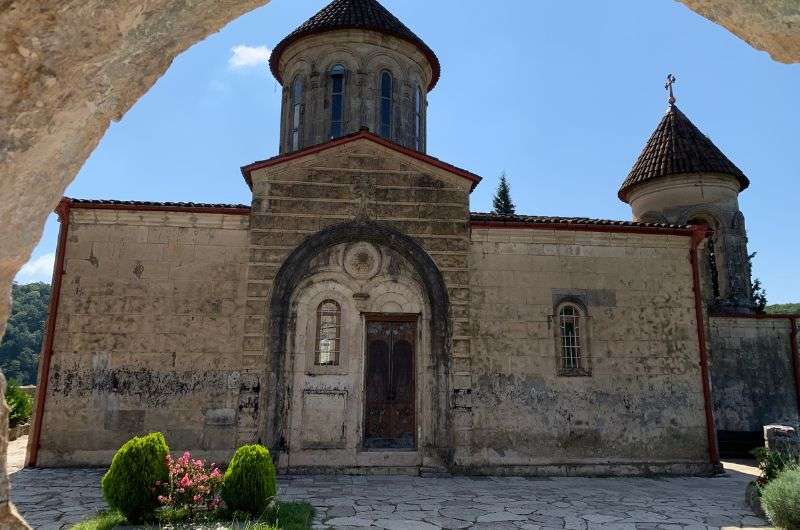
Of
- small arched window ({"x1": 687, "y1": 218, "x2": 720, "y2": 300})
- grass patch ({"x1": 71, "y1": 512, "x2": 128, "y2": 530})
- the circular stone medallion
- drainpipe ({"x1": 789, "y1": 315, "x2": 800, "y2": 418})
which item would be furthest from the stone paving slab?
small arched window ({"x1": 687, "y1": 218, "x2": 720, "y2": 300})

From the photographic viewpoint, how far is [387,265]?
10.6 meters

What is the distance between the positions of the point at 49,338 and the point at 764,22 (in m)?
10.8

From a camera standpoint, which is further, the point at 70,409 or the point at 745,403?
the point at 745,403

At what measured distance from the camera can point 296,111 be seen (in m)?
15.6

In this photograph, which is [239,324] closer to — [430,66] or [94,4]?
[94,4]

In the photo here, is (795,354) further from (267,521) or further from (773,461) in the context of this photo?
(267,521)

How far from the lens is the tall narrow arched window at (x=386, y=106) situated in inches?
597

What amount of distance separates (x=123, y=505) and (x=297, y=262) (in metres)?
5.21

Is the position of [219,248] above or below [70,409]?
above

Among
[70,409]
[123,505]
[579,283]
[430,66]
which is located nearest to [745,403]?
[579,283]

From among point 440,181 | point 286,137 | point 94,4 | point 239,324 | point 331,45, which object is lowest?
point 239,324

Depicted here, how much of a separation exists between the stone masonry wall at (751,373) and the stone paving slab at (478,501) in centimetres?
381

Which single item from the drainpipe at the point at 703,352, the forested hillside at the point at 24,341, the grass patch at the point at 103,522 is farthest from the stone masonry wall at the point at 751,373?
the forested hillside at the point at 24,341

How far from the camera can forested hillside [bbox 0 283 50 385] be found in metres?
35.3
